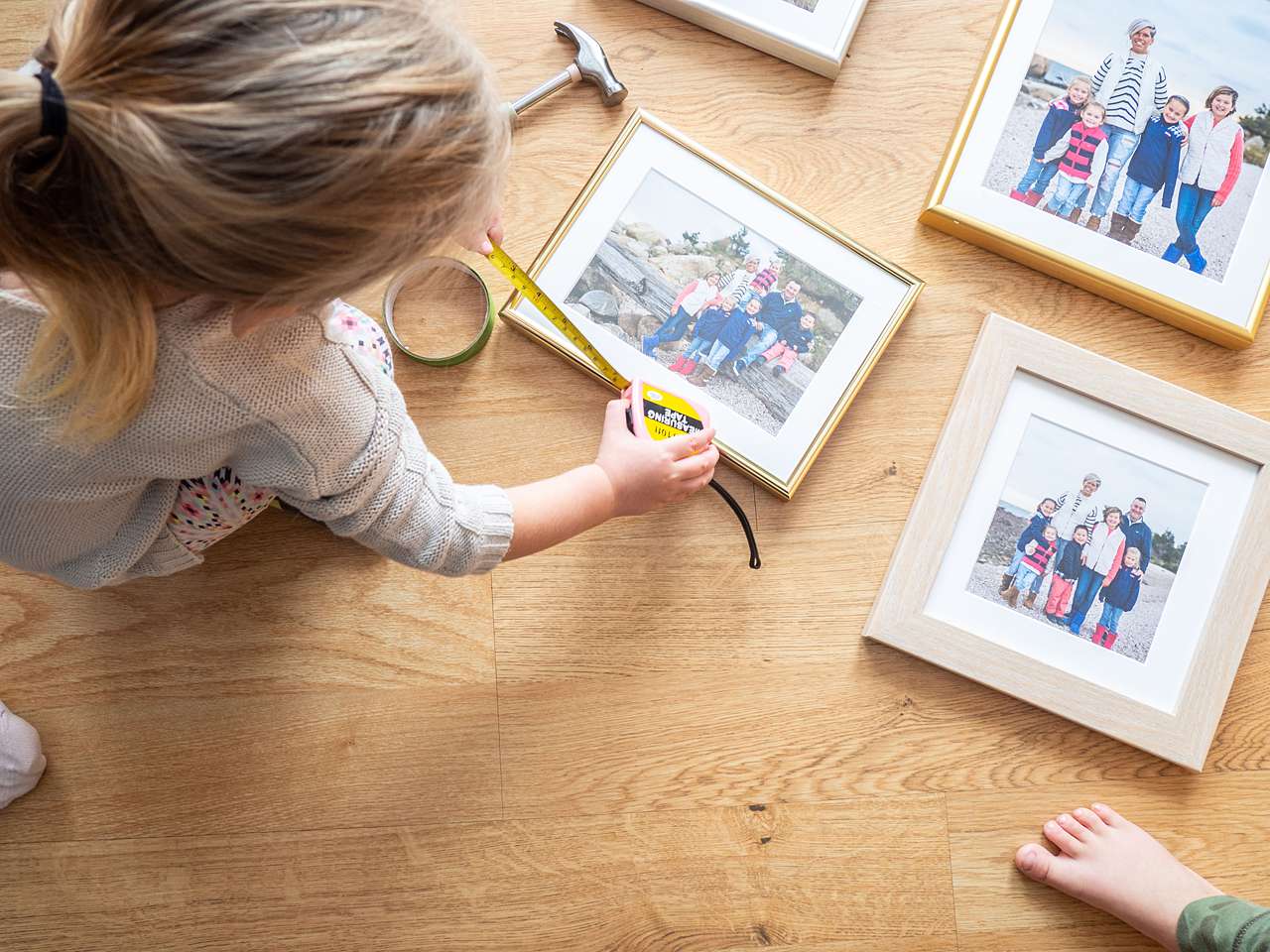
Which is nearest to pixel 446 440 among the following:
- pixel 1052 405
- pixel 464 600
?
pixel 464 600

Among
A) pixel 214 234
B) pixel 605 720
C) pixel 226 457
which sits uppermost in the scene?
pixel 214 234

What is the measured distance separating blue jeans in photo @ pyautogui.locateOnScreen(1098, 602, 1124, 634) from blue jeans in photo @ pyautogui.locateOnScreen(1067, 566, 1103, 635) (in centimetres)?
2

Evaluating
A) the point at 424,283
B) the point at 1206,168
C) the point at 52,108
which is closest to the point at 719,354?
the point at 424,283

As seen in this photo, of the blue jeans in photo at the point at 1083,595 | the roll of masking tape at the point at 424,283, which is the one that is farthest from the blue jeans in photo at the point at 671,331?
the blue jeans in photo at the point at 1083,595

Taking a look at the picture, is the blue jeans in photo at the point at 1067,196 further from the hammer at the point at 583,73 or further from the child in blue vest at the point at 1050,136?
the hammer at the point at 583,73

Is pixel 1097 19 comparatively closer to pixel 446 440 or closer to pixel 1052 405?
pixel 1052 405

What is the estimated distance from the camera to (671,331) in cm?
100

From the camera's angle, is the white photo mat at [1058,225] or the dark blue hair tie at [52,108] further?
the white photo mat at [1058,225]

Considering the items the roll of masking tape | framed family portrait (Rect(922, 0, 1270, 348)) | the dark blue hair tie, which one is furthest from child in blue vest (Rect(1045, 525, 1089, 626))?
the dark blue hair tie

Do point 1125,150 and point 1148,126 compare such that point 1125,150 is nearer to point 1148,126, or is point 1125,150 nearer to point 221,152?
point 1148,126

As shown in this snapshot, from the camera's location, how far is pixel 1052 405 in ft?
3.26

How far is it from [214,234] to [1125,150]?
2.98 feet

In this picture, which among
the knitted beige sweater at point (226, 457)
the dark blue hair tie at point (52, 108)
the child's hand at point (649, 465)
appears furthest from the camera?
the child's hand at point (649, 465)

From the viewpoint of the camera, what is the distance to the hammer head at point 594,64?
100 cm
